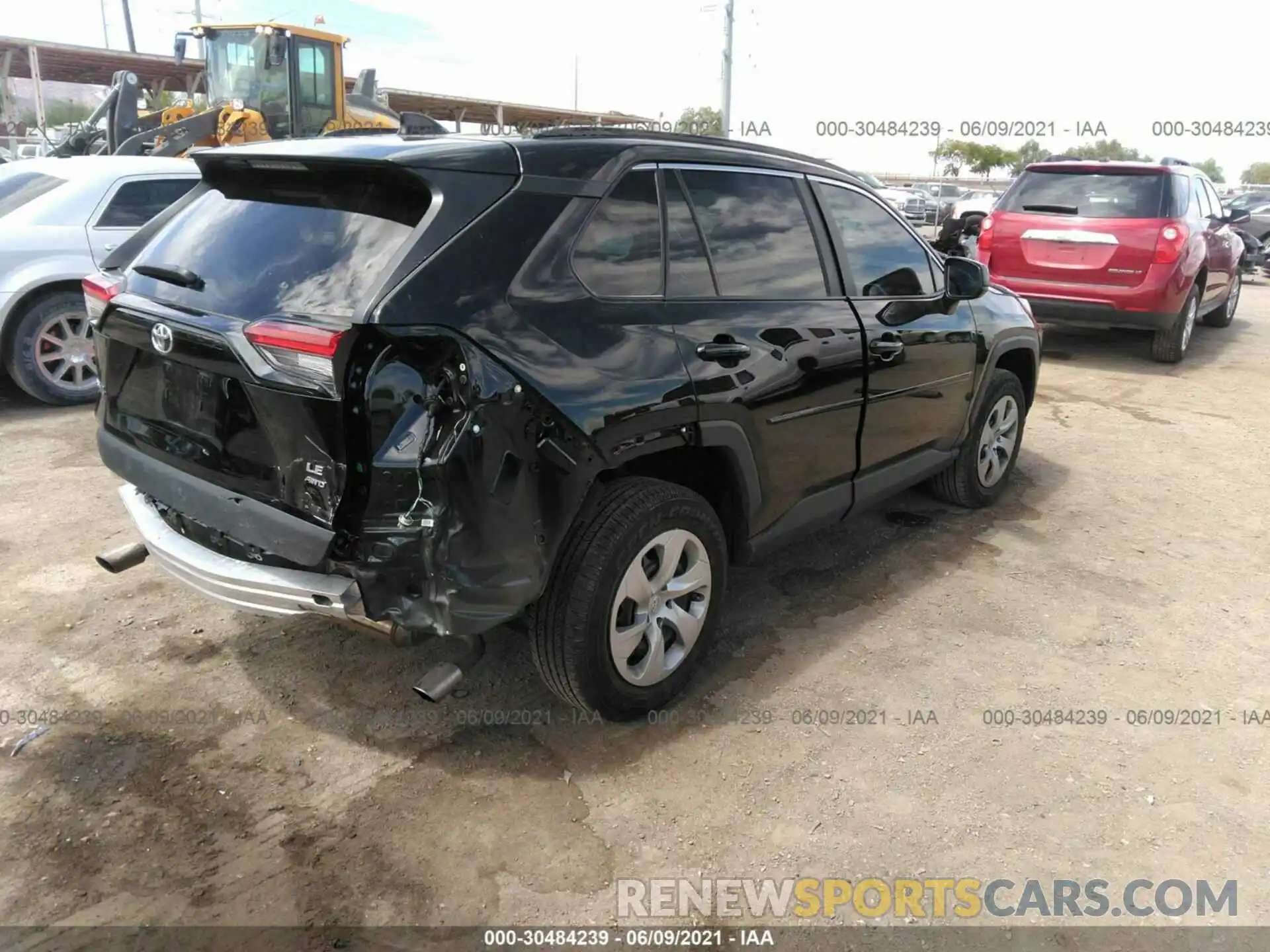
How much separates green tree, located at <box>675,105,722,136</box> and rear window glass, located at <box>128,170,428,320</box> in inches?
748

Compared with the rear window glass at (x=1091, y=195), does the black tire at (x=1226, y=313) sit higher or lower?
→ lower

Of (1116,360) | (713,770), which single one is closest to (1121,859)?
(713,770)

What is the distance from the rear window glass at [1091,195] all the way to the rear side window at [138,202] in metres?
7.44

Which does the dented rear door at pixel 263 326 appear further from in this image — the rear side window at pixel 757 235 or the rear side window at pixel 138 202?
the rear side window at pixel 138 202

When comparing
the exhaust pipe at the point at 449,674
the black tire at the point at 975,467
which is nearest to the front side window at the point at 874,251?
the black tire at the point at 975,467

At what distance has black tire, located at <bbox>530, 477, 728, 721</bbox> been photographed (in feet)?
8.96

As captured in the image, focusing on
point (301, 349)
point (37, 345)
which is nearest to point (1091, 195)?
point (301, 349)

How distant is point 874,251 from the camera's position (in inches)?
156

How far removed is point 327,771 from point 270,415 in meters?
1.14

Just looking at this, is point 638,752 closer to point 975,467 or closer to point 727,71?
point 975,467

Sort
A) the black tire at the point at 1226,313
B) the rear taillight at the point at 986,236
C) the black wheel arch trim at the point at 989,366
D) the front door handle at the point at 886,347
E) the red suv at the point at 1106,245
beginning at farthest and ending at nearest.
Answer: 1. the black tire at the point at 1226,313
2. the rear taillight at the point at 986,236
3. the red suv at the point at 1106,245
4. the black wheel arch trim at the point at 989,366
5. the front door handle at the point at 886,347

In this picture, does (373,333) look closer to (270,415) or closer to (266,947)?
(270,415)

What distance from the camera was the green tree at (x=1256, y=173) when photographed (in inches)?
3081

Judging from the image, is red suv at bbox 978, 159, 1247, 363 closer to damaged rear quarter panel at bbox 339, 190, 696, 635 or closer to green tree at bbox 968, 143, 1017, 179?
damaged rear quarter panel at bbox 339, 190, 696, 635
